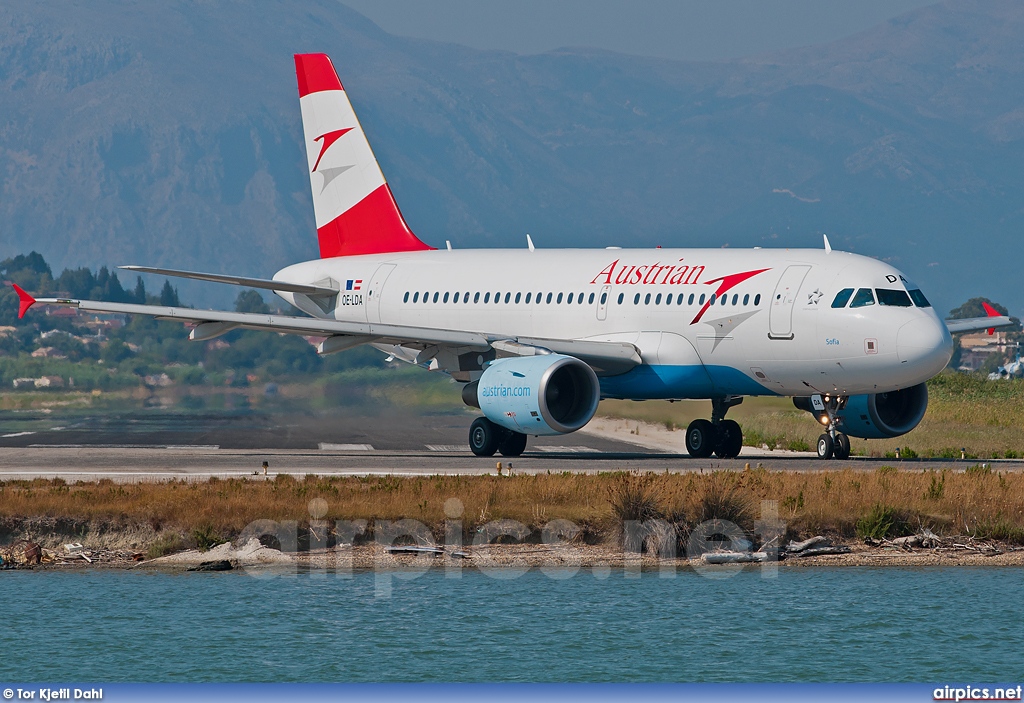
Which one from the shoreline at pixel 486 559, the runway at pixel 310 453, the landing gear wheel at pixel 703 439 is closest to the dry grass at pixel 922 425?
the runway at pixel 310 453

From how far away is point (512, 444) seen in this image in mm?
32531

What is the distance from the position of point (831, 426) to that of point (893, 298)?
3.14m

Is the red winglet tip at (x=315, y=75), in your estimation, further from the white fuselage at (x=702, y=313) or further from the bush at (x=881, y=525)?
the bush at (x=881, y=525)

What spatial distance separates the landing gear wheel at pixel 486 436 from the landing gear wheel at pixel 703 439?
12.8ft

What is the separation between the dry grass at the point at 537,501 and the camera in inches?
857

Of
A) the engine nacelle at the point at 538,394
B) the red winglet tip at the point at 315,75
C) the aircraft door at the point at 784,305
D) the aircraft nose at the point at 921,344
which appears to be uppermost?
the red winglet tip at the point at 315,75

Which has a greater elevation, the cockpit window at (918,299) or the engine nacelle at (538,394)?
the cockpit window at (918,299)

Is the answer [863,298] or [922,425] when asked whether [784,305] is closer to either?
[863,298]

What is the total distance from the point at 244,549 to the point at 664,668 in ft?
22.9

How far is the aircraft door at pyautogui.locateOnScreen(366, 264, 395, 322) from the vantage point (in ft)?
123

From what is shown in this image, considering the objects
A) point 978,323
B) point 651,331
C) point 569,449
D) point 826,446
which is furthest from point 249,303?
point 826,446

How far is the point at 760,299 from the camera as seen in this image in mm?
30078

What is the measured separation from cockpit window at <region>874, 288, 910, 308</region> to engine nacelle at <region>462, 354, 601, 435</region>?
5.40 meters

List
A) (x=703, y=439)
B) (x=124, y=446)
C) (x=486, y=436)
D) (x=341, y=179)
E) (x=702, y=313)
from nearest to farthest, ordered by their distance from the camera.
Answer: (x=702, y=313)
(x=486, y=436)
(x=703, y=439)
(x=124, y=446)
(x=341, y=179)
